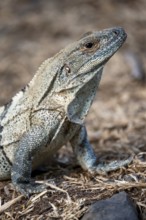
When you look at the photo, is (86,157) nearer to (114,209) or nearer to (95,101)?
(114,209)

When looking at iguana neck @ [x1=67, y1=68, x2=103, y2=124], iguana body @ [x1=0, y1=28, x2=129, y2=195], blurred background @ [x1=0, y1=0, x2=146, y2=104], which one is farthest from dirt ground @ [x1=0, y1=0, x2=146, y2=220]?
iguana neck @ [x1=67, y1=68, x2=103, y2=124]

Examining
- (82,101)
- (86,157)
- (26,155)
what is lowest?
(86,157)

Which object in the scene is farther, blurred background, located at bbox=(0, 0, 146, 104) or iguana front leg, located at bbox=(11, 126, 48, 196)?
blurred background, located at bbox=(0, 0, 146, 104)

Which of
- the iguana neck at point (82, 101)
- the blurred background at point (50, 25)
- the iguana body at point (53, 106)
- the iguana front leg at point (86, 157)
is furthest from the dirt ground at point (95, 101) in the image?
the iguana neck at point (82, 101)

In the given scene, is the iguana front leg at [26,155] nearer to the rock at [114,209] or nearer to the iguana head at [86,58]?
the iguana head at [86,58]

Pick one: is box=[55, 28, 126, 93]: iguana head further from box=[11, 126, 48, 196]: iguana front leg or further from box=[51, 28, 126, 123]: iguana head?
box=[11, 126, 48, 196]: iguana front leg

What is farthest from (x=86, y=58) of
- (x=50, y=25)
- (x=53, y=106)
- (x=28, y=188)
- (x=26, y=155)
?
(x=50, y=25)
